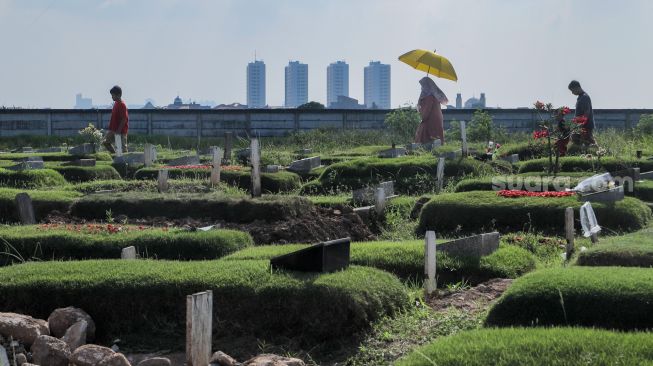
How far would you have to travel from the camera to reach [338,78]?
636ft

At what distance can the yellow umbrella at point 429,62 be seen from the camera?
78.2 ft

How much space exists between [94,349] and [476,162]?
14.7 meters

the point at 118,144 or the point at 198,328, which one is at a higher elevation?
the point at 118,144

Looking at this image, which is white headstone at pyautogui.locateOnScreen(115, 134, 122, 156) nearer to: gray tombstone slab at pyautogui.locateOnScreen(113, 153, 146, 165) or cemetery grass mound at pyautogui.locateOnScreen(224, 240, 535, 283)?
gray tombstone slab at pyautogui.locateOnScreen(113, 153, 146, 165)

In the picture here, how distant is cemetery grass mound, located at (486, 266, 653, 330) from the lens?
25.2 ft

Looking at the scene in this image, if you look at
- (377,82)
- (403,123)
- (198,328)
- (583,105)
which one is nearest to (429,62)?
(583,105)

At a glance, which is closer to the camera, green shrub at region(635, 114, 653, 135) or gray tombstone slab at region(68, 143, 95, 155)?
gray tombstone slab at region(68, 143, 95, 155)

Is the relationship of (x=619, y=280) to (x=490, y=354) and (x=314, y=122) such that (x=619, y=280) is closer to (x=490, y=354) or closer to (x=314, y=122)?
(x=490, y=354)

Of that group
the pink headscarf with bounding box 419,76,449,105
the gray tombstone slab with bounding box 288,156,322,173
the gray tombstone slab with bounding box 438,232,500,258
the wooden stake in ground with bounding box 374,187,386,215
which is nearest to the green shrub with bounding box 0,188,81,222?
the wooden stake in ground with bounding box 374,187,386,215

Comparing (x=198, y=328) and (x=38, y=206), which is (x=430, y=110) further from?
(x=198, y=328)

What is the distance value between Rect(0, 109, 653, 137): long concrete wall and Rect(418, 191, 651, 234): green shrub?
75.4 ft

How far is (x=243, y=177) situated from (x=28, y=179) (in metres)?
4.30

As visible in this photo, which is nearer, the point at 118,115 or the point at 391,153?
the point at 118,115

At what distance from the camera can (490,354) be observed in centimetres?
666
